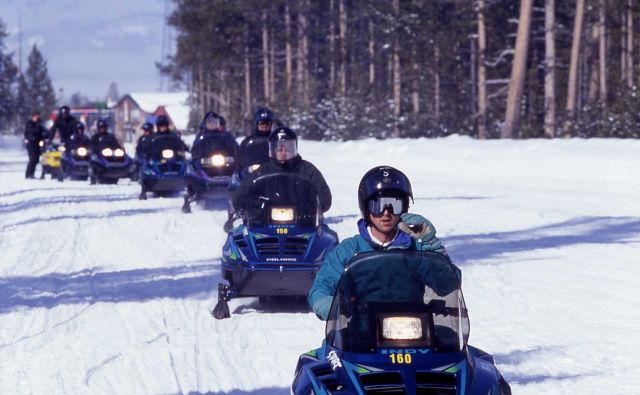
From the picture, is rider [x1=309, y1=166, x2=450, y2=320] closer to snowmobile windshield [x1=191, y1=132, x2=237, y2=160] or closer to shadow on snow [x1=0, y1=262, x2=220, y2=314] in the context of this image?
shadow on snow [x1=0, y1=262, x2=220, y2=314]

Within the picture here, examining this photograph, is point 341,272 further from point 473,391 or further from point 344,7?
point 344,7

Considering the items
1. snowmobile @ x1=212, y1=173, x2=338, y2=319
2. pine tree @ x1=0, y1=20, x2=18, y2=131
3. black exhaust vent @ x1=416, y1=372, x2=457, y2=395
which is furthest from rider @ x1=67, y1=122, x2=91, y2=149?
pine tree @ x1=0, y1=20, x2=18, y2=131

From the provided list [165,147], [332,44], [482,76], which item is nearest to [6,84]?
[332,44]

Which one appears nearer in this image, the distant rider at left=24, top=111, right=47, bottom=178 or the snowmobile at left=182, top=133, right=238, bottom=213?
the snowmobile at left=182, top=133, right=238, bottom=213

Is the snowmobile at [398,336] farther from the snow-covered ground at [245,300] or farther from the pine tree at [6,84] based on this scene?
the pine tree at [6,84]

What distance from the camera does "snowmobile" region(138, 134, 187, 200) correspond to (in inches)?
914

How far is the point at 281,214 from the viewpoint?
1078 cm

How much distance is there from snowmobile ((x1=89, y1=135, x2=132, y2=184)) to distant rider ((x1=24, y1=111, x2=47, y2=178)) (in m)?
4.31

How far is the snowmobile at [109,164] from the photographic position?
28906 mm

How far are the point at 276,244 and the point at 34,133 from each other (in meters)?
24.6

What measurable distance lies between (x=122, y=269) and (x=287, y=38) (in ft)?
163

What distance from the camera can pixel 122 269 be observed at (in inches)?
529

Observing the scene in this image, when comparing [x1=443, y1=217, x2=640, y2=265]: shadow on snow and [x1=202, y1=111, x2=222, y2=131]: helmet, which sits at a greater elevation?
[x1=202, y1=111, x2=222, y2=131]: helmet

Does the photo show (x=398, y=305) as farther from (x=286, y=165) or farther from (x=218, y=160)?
(x=218, y=160)
